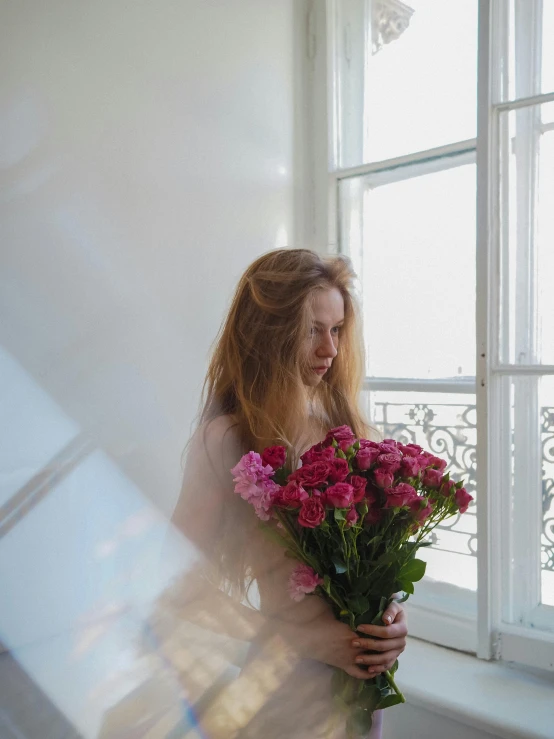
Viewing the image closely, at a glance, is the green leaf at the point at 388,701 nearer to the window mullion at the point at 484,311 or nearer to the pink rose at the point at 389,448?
the pink rose at the point at 389,448

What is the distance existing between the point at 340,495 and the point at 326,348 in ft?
1.45

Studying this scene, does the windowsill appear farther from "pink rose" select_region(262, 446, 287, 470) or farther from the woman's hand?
"pink rose" select_region(262, 446, 287, 470)

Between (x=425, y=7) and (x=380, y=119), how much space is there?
0.33m

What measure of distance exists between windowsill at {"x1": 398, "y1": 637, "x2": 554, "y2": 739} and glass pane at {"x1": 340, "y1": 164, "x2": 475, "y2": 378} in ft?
2.50

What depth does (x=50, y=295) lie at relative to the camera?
156cm

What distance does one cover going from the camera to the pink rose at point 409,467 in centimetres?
109

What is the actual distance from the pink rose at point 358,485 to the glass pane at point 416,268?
962 millimetres

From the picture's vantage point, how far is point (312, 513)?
1.01 m

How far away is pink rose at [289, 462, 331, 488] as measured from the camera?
41.0 inches

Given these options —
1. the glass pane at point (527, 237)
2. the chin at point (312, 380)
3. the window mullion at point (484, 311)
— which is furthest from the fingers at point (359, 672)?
the glass pane at point (527, 237)

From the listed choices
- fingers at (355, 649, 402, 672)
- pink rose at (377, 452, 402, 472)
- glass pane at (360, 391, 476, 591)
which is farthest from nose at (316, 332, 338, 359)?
glass pane at (360, 391, 476, 591)

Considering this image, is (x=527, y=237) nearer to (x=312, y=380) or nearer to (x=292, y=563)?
(x=312, y=380)

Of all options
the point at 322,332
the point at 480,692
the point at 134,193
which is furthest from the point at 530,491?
the point at 134,193

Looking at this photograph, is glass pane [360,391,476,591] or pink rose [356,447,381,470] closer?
pink rose [356,447,381,470]
